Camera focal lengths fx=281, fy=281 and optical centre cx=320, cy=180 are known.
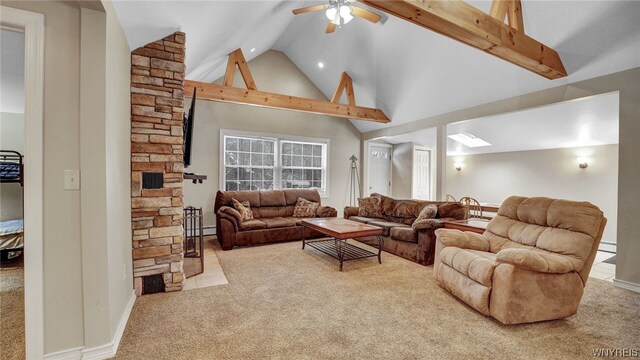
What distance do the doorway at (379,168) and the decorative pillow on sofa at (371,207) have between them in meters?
2.30

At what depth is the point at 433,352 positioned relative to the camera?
73.9 inches

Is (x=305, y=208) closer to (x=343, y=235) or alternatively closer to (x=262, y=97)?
(x=343, y=235)

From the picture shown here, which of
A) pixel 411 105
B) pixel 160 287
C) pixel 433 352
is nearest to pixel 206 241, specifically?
pixel 160 287

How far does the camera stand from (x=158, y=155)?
273 centimetres

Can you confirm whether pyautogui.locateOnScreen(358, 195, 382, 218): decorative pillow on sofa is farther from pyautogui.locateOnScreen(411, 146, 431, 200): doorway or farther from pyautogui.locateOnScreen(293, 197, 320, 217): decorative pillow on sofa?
pyautogui.locateOnScreen(411, 146, 431, 200): doorway

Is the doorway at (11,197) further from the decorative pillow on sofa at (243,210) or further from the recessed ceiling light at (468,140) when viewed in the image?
the recessed ceiling light at (468,140)

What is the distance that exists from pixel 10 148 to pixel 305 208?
15.1ft

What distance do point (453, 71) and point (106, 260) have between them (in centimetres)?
478

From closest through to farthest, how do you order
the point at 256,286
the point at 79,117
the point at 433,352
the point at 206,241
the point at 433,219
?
the point at 79,117 < the point at 433,352 < the point at 256,286 < the point at 433,219 < the point at 206,241

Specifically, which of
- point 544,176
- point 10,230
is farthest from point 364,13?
point 544,176

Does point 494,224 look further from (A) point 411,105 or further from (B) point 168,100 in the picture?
(B) point 168,100

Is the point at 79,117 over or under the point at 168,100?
under

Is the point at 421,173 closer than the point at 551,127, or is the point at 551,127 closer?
the point at 551,127

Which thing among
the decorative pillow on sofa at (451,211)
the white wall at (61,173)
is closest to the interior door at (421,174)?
the decorative pillow on sofa at (451,211)
